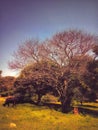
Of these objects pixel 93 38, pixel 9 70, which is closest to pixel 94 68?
pixel 93 38

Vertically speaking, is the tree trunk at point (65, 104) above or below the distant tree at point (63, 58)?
below

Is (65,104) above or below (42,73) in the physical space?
below

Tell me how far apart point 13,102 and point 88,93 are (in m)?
4.52

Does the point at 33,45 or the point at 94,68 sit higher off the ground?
the point at 33,45

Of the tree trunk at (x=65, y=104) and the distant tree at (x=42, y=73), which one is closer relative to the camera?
the tree trunk at (x=65, y=104)

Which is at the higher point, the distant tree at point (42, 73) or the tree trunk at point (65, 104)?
the distant tree at point (42, 73)

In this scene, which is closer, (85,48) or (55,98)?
(85,48)

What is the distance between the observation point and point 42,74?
35.8 ft

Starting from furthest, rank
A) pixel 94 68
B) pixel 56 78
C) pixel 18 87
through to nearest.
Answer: pixel 18 87, pixel 56 78, pixel 94 68

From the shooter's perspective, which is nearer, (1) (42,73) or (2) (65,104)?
(1) (42,73)

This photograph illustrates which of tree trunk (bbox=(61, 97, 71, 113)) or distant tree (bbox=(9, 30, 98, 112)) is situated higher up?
distant tree (bbox=(9, 30, 98, 112))

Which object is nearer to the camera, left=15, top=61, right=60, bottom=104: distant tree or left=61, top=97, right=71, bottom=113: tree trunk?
left=61, top=97, right=71, bottom=113: tree trunk

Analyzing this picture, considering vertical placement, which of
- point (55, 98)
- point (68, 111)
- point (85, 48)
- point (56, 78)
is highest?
point (85, 48)

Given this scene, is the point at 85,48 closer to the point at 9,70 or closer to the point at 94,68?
the point at 94,68
